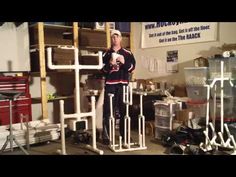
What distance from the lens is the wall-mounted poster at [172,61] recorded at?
469 cm

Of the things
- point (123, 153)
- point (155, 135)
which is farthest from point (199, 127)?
point (123, 153)

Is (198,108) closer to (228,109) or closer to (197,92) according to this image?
(197,92)

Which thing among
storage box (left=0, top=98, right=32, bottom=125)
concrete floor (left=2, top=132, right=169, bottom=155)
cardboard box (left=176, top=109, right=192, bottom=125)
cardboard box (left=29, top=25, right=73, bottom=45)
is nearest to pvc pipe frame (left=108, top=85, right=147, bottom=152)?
concrete floor (left=2, top=132, right=169, bottom=155)

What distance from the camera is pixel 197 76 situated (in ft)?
12.8

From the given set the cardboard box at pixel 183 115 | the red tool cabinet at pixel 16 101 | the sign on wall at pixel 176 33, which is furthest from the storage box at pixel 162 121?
the red tool cabinet at pixel 16 101

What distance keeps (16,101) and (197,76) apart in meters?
2.54

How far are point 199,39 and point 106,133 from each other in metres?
2.03

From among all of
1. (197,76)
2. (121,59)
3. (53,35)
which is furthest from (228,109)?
(53,35)

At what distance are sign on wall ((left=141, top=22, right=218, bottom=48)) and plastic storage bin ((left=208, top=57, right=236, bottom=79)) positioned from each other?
1.97 feet

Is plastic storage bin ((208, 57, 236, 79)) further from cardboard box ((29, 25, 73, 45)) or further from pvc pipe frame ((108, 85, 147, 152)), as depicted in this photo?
cardboard box ((29, 25, 73, 45))

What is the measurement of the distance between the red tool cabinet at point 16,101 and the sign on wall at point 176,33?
91.7 inches

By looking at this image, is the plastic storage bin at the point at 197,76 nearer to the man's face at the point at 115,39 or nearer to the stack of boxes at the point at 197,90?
the stack of boxes at the point at 197,90

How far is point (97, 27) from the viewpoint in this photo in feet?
15.8

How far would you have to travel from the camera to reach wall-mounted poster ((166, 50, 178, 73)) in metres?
4.69
